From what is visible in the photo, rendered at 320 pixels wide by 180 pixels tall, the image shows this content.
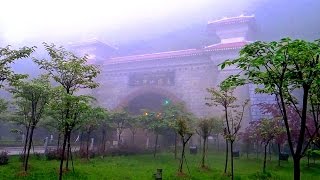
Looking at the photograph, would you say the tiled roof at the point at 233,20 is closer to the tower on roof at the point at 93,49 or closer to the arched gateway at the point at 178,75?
the arched gateway at the point at 178,75

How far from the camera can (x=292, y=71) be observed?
5.83m

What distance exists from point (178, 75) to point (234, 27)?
8022 mm

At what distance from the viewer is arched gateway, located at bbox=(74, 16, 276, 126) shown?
3189 centimetres

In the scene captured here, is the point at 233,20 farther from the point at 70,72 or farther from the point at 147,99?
the point at 70,72

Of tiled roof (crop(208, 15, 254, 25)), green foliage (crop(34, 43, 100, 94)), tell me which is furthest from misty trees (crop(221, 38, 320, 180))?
tiled roof (crop(208, 15, 254, 25))

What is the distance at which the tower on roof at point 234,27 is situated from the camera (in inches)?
1291

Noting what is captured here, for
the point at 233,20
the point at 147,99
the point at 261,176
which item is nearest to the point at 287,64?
the point at 261,176

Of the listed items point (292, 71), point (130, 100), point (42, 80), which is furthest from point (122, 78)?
point (292, 71)

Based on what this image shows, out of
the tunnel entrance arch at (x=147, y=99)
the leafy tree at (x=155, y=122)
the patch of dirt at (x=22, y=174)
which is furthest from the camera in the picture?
the tunnel entrance arch at (x=147, y=99)

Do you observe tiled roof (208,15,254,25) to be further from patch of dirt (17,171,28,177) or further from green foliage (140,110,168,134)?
patch of dirt (17,171,28,177)

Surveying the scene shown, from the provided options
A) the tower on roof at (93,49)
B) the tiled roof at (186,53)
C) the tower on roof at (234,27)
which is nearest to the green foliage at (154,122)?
the tiled roof at (186,53)

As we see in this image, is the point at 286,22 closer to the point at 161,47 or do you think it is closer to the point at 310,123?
the point at 161,47

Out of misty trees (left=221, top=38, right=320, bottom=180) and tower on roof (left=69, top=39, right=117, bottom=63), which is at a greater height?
tower on roof (left=69, top=39, right=117, bottom=63)

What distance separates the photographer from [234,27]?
1310 inches
